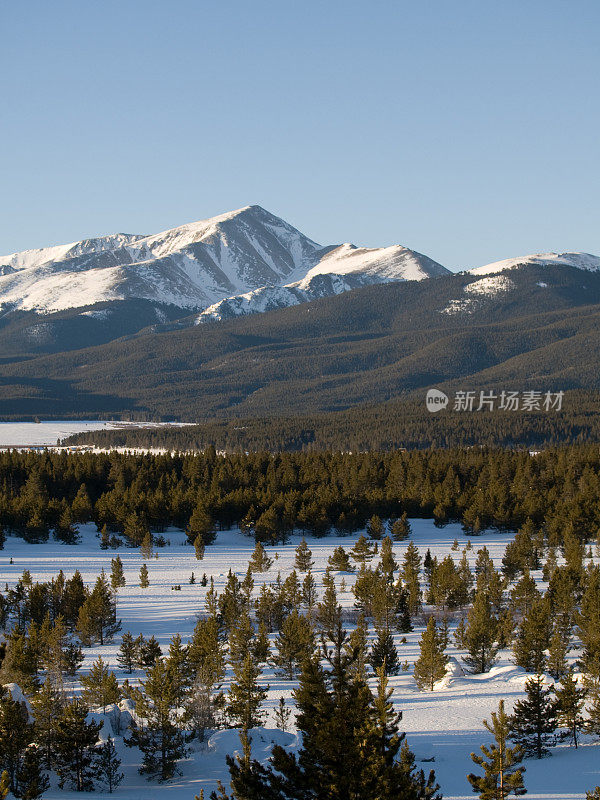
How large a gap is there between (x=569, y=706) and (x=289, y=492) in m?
78.4

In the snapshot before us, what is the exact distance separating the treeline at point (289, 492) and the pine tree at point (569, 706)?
50500mm

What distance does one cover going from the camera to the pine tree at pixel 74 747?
2992cm

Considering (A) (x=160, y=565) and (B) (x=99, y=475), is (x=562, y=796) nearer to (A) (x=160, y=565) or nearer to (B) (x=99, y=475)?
(A) (x=160, y=565)

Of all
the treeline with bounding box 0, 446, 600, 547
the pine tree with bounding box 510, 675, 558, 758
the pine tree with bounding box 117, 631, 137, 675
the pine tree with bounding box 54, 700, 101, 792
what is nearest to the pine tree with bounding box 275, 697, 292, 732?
the pine tree with bounding box 54, 700, 101, 792

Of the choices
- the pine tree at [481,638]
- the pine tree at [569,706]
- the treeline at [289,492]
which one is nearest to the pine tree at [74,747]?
the pine tree at [569,706]

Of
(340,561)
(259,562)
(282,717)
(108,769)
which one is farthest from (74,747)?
(340,561)

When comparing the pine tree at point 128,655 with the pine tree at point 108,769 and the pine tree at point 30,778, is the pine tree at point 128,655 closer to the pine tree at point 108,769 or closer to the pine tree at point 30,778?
the pine tree at point 108,769

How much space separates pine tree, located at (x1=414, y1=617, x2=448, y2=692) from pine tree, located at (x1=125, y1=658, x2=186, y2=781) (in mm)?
13782

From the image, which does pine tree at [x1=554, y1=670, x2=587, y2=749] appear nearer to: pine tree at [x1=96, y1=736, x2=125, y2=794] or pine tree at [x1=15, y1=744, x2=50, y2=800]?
A: pine tree at [x1=96, y1=736, x2=125, y2=794]

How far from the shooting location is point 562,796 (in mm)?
28484

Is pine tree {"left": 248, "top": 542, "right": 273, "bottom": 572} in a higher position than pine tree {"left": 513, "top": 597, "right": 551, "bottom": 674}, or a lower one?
lower

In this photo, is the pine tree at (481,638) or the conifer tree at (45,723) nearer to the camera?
the conifer tree at (45,723)

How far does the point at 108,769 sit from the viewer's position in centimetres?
3080

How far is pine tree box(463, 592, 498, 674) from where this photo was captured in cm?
4572
